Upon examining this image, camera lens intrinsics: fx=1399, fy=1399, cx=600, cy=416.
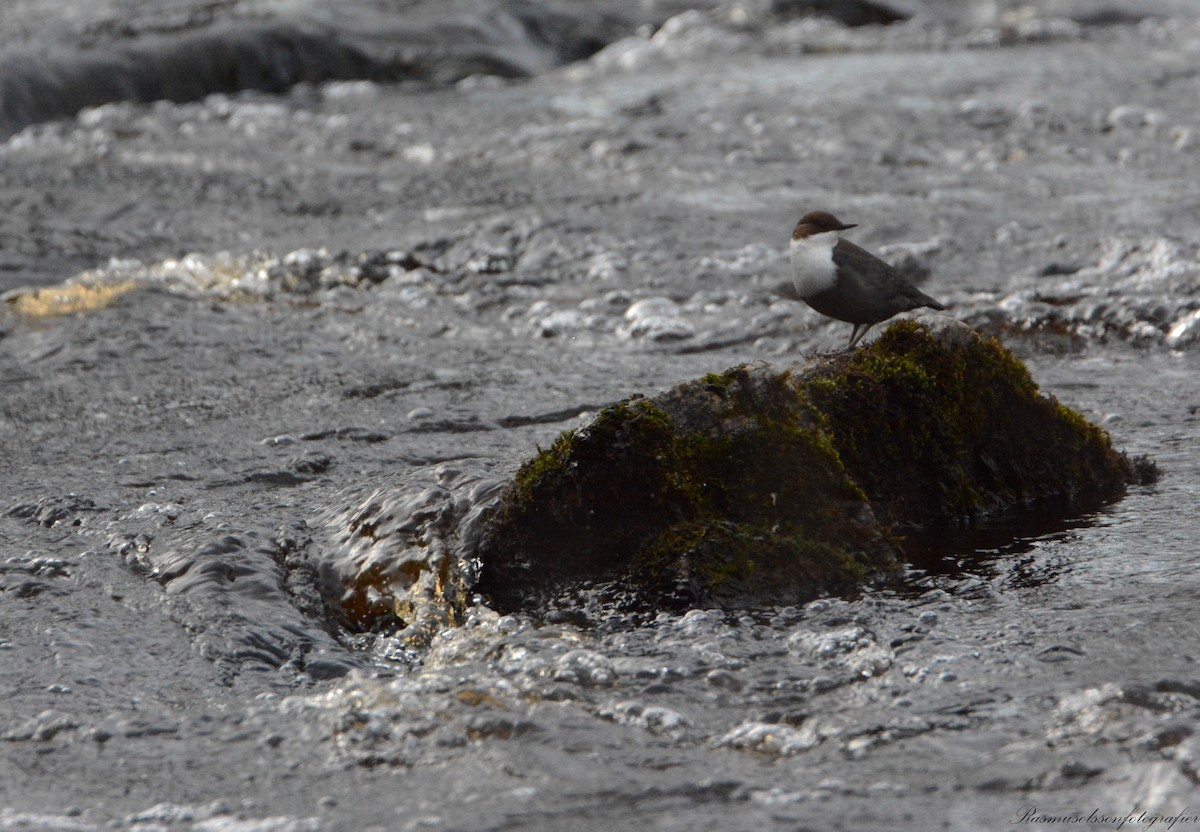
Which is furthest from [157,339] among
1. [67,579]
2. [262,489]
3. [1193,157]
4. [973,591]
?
[1193,157]

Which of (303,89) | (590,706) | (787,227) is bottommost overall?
(590,706)

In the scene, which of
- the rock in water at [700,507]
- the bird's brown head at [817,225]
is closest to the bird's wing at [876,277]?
the bird's brown head at [817,225]

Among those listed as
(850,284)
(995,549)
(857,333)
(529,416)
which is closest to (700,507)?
(995,549)

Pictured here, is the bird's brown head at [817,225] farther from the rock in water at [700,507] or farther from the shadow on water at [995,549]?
the shadow on water at [995,549]

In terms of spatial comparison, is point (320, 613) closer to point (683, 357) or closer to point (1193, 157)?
point (683, 357)

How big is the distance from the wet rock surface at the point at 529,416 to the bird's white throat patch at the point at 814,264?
2.90ft

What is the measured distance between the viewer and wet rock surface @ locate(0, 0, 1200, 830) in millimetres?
2961

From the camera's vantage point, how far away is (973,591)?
378 cm

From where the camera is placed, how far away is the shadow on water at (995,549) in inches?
152

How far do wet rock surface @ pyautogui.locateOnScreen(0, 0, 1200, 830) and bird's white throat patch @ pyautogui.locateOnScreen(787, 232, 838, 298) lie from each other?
2.90 ft

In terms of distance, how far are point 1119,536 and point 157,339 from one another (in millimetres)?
4416

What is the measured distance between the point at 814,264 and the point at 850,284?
0.17 metres

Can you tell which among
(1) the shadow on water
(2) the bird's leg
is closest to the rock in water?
(1) the shadow on water

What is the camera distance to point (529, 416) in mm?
5539
